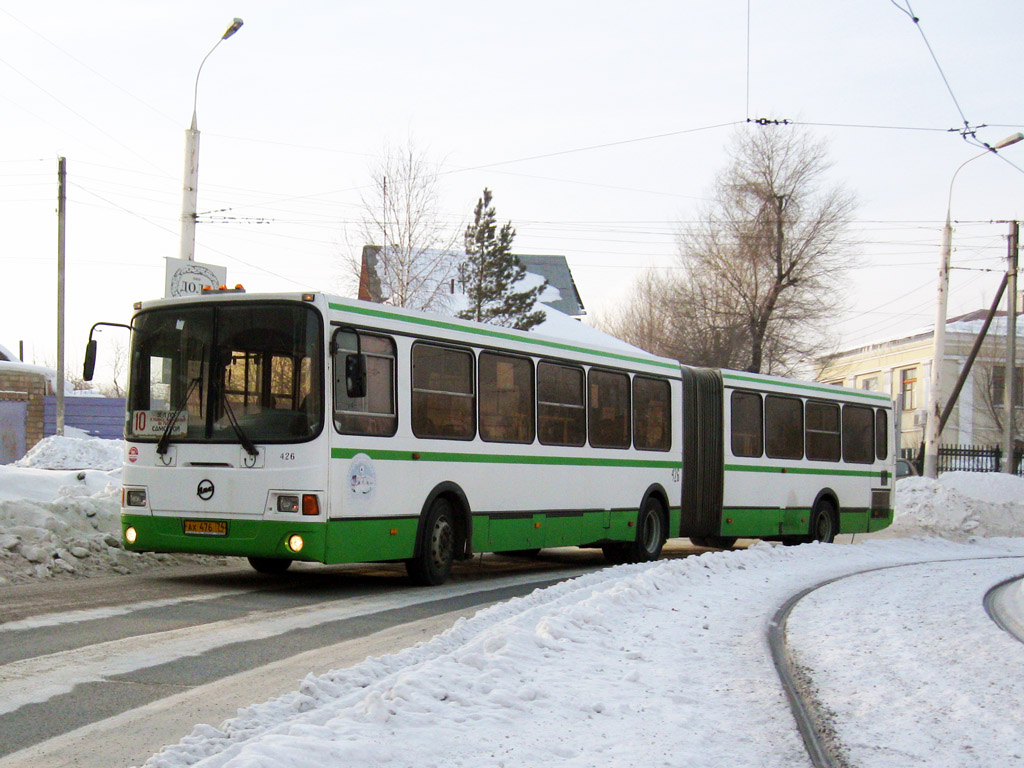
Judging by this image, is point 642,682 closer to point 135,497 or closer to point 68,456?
point 135,497

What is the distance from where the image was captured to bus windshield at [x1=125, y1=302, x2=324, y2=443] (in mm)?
10578

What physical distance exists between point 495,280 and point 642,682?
47.9m

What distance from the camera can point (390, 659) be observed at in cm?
654

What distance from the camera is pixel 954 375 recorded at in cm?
5656

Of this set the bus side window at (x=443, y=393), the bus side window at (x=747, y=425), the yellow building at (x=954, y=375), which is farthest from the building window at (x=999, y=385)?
the bus side window at (x=443, y=393)

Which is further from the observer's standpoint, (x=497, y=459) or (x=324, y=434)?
(x=497, y=459)

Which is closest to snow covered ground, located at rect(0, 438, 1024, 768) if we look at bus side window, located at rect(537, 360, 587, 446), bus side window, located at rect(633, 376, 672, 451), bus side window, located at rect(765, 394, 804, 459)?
bus side window, located at rect(537, 360, 587, 446)

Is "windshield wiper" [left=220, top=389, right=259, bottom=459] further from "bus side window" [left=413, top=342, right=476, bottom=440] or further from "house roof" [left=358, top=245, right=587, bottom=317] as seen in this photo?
"house roof" [left=358, top=245, right=587, bottom=317]

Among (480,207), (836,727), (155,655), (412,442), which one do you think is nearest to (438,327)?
(412,442)

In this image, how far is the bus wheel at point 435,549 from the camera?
38.5 feet

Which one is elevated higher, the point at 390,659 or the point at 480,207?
the point at 480,207

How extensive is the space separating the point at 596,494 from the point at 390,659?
8.55 meters

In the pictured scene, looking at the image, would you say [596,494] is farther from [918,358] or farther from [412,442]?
[918,358]

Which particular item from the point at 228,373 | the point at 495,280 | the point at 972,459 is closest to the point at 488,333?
the point at 228,373
